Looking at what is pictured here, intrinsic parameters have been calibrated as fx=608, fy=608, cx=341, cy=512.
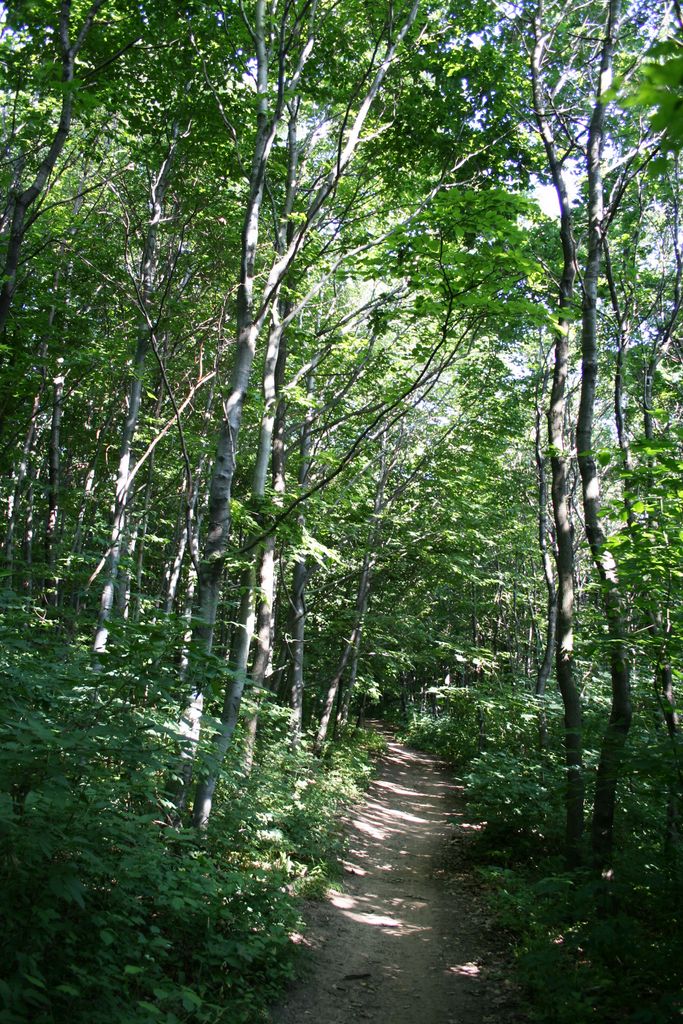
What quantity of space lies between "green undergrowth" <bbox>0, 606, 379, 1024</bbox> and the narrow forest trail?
498mm

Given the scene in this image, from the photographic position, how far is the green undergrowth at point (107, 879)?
8.76ft

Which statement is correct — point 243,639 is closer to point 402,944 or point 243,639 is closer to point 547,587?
point 402,944

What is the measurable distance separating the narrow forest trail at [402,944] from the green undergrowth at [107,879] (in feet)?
1.63

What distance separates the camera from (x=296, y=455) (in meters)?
9.90

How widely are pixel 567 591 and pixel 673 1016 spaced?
4.59 m

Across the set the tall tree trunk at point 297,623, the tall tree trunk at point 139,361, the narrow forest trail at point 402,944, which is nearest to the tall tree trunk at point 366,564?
the tall tree trunk at point 297,623

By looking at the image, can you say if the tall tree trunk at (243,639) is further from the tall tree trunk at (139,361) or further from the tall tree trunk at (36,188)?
the tall tree trunk at (36,188)

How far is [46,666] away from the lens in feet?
12.5

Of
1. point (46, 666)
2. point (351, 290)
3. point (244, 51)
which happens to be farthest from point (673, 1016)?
point (351, 290)

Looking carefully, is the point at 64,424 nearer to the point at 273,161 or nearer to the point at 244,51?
the point at 273,161

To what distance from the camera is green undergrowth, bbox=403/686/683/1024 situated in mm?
3896

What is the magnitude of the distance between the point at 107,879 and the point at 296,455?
23.3 ft

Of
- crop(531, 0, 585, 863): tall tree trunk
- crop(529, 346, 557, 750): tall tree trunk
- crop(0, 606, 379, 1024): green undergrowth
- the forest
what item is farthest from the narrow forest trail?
crop(529, 346, 557, 750): tall tree trunk

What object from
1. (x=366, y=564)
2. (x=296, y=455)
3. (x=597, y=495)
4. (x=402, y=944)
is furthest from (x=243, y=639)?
(x=366, y=564)
